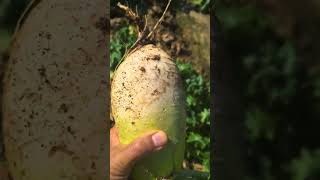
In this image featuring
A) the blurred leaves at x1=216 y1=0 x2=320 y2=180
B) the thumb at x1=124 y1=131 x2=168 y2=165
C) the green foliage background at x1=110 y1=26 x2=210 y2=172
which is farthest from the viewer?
the green foliage background at x1=110 y1=26 x2=210 y2=172

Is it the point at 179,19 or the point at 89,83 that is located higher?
the point at 179,19

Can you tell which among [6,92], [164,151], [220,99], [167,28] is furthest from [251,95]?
[167,28]

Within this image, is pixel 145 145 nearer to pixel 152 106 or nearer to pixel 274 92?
pixel 152 106

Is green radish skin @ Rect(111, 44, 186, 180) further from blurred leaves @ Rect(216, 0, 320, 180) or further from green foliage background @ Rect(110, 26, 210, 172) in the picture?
green foliage background @ Rect(110, 26, 210, 172)

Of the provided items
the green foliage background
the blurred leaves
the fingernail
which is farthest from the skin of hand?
the green foliage background

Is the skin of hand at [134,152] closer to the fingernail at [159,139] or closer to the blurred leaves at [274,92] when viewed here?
the fingernail at [159,139]

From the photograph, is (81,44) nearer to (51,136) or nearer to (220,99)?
(51,136)
